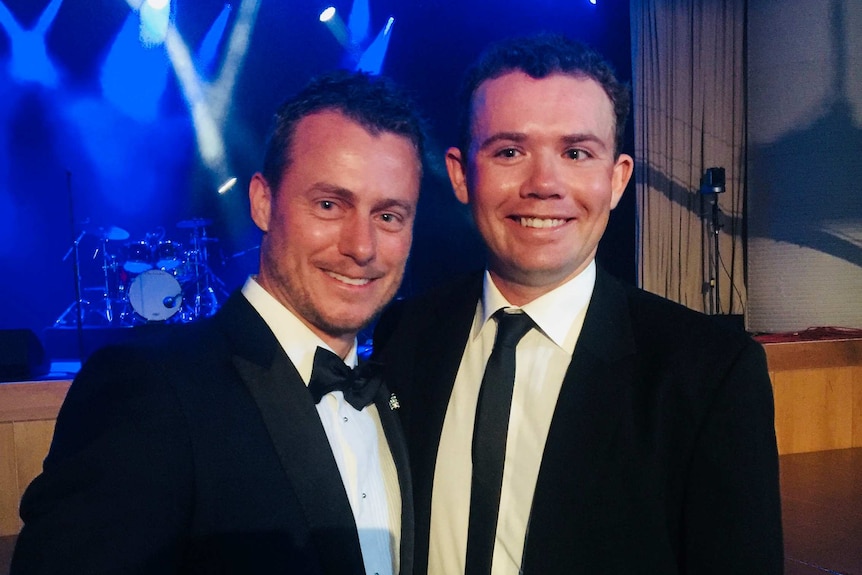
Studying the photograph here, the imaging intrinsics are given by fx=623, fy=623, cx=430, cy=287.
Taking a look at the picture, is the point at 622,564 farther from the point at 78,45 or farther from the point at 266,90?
the point at 78,45

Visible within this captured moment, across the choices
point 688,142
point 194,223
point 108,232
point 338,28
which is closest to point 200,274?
point 194,223

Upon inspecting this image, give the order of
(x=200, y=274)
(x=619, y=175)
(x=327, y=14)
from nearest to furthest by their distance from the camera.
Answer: (x=619, y=175)
(x=327, y=14)
(x=200, y=274)

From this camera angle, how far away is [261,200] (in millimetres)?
1368

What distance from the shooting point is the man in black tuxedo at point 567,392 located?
112cm

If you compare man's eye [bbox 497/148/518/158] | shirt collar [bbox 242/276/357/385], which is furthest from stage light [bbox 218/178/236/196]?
man's eye [bbox 497/148/518/158]

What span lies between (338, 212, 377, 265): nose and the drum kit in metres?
5.14

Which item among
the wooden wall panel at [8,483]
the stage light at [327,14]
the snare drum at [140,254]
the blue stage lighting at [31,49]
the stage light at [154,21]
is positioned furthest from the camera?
the stage light at [327,14]

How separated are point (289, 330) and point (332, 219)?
0.25 metres

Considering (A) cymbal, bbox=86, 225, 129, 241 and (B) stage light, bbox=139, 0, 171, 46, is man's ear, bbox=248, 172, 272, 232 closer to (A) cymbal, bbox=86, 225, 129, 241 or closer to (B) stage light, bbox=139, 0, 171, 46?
(A) cymbal, bbox=86, 225, 129, 241

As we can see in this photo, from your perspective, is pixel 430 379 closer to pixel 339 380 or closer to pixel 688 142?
pixel 339 380

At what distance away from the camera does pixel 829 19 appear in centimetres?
471

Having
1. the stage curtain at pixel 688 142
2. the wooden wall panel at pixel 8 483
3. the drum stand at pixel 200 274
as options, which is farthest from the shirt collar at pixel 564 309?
the drum stand at pixel 200 274

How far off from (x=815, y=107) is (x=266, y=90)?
16.9 feet

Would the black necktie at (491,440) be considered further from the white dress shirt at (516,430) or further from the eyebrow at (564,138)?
the eyebrow at (564,138)
